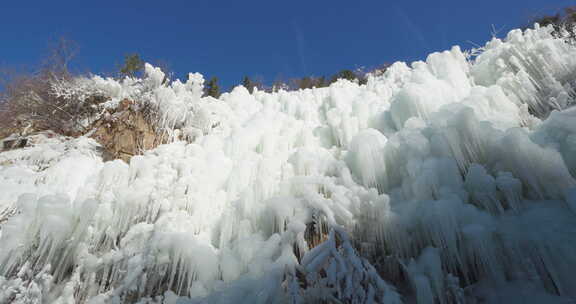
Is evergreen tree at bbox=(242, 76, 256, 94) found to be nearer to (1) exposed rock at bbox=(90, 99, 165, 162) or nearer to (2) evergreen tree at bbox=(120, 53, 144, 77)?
(2) evergreen tree at bbox=(120, 53, 144, 77)

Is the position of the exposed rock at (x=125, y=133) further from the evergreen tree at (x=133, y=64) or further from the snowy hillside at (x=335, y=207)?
the evergreen tree at (x=133, y=64)

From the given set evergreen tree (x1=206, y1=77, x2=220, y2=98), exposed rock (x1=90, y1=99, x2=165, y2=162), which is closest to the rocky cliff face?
exposed rock (x1=90, y1=99, x2=165, y2=162)

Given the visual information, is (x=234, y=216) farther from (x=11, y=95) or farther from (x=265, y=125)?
(x=11, y=95)

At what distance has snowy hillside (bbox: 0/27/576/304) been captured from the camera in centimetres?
281

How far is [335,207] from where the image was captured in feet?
12.2

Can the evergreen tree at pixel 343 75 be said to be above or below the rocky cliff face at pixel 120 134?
above

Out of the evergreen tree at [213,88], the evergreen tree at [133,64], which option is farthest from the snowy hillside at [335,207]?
the evergreen tree at [213,88]

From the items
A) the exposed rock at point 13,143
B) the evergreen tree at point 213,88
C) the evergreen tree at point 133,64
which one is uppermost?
the evergreen tree at point 213,88

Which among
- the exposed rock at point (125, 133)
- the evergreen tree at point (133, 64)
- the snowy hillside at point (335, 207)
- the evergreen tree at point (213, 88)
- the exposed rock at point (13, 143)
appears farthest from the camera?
the evergreen tree at point (213, 88)

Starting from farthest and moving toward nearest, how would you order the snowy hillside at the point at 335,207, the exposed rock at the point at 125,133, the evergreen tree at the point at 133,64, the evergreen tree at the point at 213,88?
the evergreen tree at the point at 213,88
the evergreen tree at the point at 133,64
the exposed rock at the point at 125,133
the snowy hillside at the point at 335,207

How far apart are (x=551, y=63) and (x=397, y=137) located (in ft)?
10.5

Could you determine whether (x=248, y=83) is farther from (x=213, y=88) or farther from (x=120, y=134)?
(x=120, y=134)

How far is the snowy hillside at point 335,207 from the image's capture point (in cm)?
281

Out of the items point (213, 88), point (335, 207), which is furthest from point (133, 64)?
point (335, 207)
